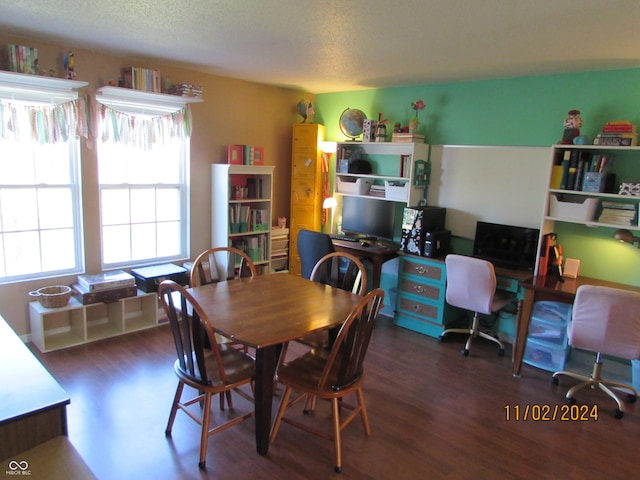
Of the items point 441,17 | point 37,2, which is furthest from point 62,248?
point 441,17

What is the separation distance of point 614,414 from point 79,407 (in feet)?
11.4

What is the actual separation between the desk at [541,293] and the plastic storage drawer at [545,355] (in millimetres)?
245

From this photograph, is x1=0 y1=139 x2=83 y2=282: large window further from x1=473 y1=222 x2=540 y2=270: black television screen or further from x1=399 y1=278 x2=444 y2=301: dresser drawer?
x1=473 y1=222 x2=540 y2=270: black television screen

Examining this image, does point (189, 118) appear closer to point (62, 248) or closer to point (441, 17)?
point (62, 248)

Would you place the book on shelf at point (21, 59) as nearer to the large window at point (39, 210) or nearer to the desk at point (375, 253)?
the large window at point (39, 210)

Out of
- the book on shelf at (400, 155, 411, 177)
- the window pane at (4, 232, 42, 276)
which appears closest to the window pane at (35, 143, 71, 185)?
the window pane at (4, 232, 42, 276)

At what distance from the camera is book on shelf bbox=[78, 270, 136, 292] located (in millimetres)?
3682

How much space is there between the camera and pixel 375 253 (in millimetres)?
4234

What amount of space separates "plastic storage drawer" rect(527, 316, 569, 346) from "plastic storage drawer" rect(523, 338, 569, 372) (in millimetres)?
37

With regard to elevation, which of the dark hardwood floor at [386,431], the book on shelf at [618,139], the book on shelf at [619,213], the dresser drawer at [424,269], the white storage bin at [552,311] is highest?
the book on shelf at [618,139]

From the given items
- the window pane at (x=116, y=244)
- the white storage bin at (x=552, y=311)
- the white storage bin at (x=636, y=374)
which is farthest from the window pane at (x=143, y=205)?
the white storage bin at (x=636, y=374)

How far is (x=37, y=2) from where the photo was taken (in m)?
2.50

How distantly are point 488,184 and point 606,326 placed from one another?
5.50ft

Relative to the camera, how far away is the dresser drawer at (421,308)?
4.18 metres
